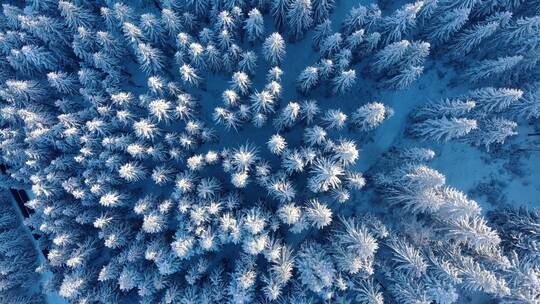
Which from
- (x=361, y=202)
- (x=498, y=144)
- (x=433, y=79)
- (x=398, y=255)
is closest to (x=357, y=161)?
(x=361, y=202)

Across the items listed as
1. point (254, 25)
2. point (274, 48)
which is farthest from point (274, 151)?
point (254, 25)

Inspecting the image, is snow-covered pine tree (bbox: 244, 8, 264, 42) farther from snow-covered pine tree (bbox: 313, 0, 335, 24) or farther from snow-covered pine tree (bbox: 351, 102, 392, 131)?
snow-covered pine tree (bbox: 351, 102, 392, 131)

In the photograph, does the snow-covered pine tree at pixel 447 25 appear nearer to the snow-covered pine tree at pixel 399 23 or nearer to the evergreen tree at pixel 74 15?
the snow-covered pine tree at pixel 399 23

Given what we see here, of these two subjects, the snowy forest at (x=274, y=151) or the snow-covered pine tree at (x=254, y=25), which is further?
the snow-covered pine tree at (x=254, y=25)

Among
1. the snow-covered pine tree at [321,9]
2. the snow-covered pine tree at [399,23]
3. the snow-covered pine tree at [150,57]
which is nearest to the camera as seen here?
the snow-covered pine tree at [399,23]

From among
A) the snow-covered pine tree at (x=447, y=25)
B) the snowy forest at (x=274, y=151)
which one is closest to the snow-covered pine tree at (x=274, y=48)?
the snowy forest at (x=274, y=151)

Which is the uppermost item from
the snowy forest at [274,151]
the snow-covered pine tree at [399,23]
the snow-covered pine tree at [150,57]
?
the snow-covered pine tree at [399,23]

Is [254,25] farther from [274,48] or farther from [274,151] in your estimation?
[274,151]

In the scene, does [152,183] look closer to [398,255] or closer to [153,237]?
[153,237]

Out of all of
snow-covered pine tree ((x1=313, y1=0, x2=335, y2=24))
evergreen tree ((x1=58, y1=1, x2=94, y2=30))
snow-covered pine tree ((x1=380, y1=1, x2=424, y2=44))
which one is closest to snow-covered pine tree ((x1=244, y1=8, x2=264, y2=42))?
snow-covered pine tree ((x1=313, y1=0, x2=335, y2=24))
